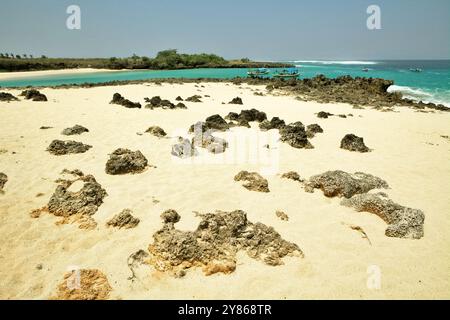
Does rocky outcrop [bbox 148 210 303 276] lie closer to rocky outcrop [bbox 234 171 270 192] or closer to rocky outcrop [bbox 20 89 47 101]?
rocky outcrop [bbox 234 171 270 192]

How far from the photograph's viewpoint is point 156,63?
8431cm

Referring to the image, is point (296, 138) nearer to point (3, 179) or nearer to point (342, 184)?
point (342, 184)

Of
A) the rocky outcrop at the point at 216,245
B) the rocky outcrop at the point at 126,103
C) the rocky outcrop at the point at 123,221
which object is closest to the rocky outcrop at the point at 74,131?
the rocky outcrop at the point at 126,103

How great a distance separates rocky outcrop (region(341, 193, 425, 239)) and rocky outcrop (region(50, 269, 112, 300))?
15.0 feet

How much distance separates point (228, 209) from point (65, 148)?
5.44m

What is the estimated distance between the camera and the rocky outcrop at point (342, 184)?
249 inches

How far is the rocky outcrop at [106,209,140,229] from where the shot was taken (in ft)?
16.4

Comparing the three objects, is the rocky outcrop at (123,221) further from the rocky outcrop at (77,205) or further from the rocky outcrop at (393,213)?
the rocky outcrop at (393,213)

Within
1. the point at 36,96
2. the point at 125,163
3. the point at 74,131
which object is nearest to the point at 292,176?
the point at 125,163

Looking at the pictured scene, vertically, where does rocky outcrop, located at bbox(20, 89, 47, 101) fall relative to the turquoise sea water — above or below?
below

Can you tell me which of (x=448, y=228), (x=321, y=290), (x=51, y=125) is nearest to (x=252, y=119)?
(x=51, y=125)

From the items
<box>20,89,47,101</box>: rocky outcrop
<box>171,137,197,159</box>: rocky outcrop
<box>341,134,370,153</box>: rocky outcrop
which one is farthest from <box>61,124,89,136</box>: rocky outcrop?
<box>20,89,47,101</box>: rocky outcrop

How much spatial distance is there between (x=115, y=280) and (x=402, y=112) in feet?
65.0

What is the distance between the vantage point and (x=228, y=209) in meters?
5.65
